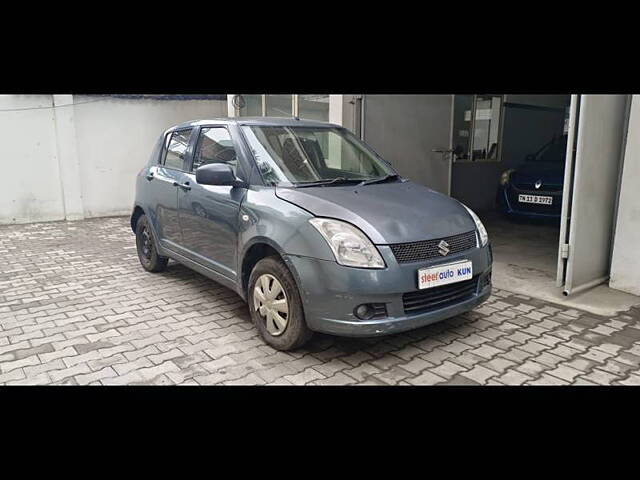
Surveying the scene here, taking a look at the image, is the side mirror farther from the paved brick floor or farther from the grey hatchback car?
the paved brick floor

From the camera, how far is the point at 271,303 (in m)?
3.62

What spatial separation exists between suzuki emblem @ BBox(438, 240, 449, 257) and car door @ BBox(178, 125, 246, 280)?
158 centimetres

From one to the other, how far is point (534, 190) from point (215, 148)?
5.24 meters

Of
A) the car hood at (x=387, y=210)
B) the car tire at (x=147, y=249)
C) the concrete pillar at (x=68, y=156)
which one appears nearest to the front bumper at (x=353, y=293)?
the car hood at (x=387, y=210)

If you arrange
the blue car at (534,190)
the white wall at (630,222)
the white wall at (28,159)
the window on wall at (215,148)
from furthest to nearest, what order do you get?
the white wall at (28,159)
the blue car at (534,190)
the white wall at (630,222)
the window on wall at (215,148)

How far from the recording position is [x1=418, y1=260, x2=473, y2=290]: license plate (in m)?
3.28

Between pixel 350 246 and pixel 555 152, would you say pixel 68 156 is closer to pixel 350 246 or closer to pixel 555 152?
pixel 350 246

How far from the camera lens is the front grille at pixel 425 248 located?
128 inches

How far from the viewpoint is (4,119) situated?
28.8ft

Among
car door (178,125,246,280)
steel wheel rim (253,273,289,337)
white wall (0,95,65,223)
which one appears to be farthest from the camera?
white wall (0,95,65,223)

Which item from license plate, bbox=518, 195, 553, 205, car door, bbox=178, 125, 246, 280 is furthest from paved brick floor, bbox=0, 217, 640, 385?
license plate, bbox=518, 195, 553, 205

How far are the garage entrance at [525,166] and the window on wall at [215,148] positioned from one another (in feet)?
9.00

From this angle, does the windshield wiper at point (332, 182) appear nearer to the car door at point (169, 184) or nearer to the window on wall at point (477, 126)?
the car door at point (169, 184)

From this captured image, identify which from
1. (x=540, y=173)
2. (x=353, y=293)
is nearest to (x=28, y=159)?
(x=353, y=293)
